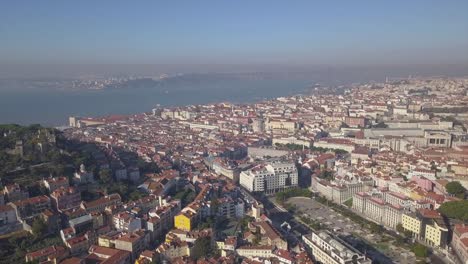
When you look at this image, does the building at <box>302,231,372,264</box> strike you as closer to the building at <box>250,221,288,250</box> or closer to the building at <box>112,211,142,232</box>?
the building at <box>250,221,288,250</box>

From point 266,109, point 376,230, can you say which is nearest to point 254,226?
point 376,230

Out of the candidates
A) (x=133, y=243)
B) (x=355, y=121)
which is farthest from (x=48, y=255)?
(x=355, y=121)

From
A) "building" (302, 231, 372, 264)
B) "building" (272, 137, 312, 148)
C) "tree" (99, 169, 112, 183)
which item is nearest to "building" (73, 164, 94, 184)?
"tree" (99, 169, 112, 183)

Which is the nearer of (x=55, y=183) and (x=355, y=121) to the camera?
(x=55, y=183)

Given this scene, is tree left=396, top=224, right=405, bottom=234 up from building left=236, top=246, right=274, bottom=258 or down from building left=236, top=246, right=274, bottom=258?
down

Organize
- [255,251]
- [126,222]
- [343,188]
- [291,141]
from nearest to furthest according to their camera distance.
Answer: [255,251], [126,222], [343,188], [291,141]

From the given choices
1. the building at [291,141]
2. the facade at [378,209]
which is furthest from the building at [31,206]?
the building at [291,141]

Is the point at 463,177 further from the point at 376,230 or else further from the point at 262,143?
the point at 262,143

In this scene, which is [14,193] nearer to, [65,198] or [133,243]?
[65,198]
